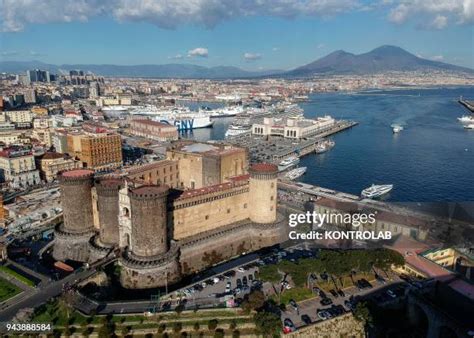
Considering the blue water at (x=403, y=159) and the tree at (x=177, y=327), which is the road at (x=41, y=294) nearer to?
the tree at (x=177, y=327)

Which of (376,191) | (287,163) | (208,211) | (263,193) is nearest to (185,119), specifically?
(287,163)

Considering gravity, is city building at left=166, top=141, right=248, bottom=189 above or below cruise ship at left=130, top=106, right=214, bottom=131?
above

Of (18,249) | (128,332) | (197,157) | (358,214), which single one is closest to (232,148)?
(197,157)

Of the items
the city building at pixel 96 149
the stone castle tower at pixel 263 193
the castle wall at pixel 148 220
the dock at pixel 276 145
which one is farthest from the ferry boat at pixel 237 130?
the castle wall at pixel 148 220

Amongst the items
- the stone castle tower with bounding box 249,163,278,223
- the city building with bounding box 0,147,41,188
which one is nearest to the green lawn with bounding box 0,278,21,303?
the stone castle tower with bounding box 249,163,278,223

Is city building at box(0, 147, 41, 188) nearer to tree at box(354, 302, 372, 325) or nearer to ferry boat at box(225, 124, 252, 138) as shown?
tree at box(354, 302, 372, 325)

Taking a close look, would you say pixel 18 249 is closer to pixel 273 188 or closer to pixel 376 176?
pixel 273 188

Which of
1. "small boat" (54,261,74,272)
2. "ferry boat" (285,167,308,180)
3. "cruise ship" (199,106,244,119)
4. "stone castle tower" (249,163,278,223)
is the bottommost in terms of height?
"small boat" (54,261,74,272)
